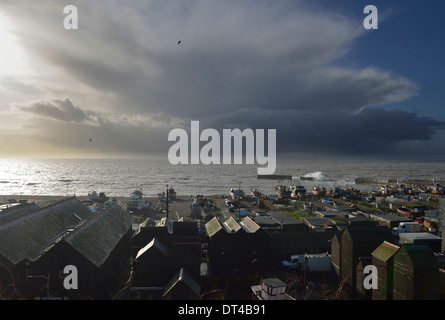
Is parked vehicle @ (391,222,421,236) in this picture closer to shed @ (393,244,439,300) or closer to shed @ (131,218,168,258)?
shed @ (393,244,439,300)

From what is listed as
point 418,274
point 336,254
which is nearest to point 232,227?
point 336,254

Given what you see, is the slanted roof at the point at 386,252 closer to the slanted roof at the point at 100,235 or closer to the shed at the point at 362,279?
the shed at the point at 362,279

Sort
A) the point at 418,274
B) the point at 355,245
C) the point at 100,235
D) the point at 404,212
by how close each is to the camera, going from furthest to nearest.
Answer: the point at 404,212, the point at 100,235, the point at 355,245, the point at 418,274

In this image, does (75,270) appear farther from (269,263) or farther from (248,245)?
(269,263)

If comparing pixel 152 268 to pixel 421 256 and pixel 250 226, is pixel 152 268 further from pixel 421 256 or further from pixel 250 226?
pixel 421 256
